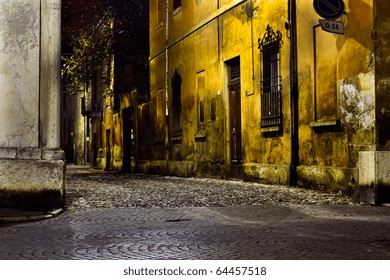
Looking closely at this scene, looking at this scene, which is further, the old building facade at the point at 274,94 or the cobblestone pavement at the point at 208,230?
the old building facade at the point at 274,94

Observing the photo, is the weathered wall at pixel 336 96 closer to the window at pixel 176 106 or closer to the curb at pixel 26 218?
the curb at pixel 26 218

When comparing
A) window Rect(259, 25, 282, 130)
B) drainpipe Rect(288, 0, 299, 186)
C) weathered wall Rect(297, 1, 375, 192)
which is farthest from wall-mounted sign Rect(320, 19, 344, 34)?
window Rect(259, 25, 282, 130)

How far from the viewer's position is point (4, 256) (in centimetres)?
482

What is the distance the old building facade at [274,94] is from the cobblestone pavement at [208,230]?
1.05 meters

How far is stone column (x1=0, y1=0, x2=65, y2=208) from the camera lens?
7.90m

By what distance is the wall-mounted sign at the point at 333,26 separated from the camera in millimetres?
9328

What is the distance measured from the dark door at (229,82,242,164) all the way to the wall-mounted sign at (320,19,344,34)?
518 centimetres

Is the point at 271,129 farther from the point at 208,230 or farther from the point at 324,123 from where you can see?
the point at 208,230

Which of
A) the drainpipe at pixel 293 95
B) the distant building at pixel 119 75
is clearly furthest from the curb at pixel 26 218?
the distant building at pixel 119 75

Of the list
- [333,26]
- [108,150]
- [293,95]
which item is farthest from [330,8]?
[108,150]

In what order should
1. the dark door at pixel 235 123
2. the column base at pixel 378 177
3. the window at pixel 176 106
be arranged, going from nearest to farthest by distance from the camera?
the column base at pixel 378 177 < the dark door at pixel 235 123 < the window at pixel 176 106

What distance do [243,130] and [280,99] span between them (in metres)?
1.95

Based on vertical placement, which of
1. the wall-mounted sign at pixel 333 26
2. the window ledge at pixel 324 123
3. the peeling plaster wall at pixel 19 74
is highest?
the wall-mounted sign at pixel 333 26

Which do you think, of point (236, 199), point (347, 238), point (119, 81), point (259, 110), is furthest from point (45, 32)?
point (119, 81)
